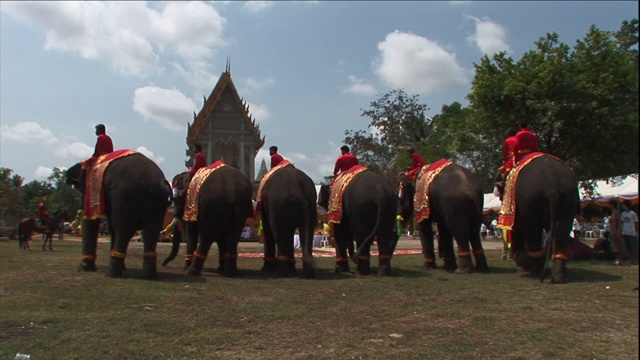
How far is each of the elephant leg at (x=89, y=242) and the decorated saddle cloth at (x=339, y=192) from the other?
4.24 meters

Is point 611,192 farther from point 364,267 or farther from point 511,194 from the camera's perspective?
point 364,267

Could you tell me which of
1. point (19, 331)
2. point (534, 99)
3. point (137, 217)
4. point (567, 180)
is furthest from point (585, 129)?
point (19, 331)

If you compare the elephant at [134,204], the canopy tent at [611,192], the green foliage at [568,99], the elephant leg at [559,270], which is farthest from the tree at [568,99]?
the elephant at [134,204]

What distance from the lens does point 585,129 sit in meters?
14.1

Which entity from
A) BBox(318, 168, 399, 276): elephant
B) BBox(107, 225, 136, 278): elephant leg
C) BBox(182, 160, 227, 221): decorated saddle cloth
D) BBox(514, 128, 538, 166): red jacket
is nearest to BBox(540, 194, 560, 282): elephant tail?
BBox(514, 128, 538, 166): red jacket

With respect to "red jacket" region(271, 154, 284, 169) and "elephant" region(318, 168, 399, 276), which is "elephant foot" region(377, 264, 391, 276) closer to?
"elephant" region(318, 168, 399, 276)

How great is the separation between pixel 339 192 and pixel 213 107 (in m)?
35.0

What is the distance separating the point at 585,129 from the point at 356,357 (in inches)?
451

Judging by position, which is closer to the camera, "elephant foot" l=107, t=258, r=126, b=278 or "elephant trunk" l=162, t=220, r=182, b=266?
"elephant foot" l=107, t=258, r=126, b=278

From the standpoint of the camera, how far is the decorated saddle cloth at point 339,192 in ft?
36.3

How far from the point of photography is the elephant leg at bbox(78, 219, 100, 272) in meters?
9.95

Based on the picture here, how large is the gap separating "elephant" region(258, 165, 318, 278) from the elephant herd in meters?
0.02

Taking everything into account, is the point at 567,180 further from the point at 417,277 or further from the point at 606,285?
the point at 417,277

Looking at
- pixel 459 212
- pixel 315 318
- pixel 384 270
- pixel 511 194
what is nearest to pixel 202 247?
pixel 384 270
